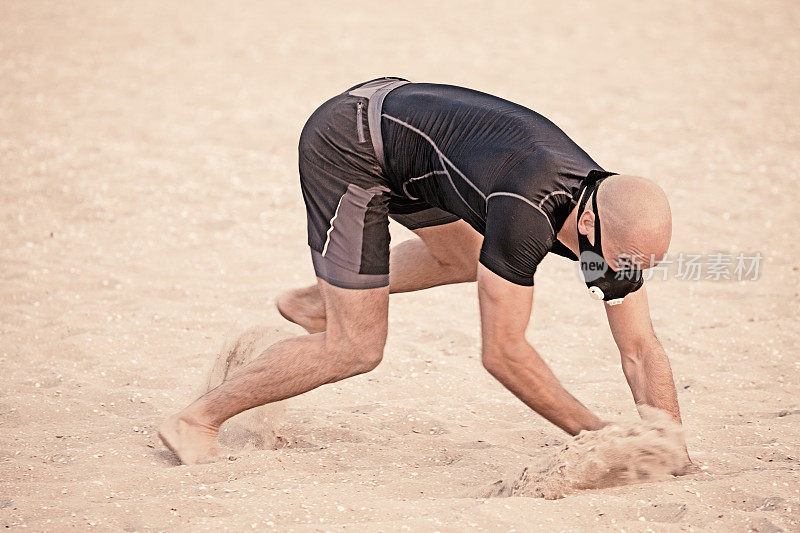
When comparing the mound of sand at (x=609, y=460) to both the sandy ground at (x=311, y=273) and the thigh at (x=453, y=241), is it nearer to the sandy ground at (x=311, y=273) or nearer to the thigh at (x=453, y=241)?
the sandy ground at (x=311, y=273)

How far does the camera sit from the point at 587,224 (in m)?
2.55

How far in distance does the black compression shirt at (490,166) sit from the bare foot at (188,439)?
1.06m

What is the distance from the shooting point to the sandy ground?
111 inches

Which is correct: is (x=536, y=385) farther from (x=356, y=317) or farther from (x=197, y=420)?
(x=197, y=420)

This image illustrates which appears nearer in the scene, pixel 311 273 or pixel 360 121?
pixel 360 121

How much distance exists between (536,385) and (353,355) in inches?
24.8

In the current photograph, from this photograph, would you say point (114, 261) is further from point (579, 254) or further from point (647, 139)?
point (647, 139)

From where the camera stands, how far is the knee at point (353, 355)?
2.95m

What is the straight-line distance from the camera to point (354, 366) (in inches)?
117

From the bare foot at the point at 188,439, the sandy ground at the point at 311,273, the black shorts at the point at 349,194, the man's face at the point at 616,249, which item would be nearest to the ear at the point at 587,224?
the man's face at the point at 616,249

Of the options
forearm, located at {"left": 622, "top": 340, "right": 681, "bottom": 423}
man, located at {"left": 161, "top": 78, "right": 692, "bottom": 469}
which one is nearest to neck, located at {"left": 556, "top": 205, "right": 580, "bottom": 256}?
man, located at {"left": 161, "top": 78, "right": 692, "bottom": 469}

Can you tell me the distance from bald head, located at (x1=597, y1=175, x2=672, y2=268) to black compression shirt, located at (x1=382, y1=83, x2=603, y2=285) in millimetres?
125

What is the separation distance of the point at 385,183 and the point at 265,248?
258 cm

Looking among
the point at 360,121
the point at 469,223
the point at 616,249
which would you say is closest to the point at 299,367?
the point at 469,223
